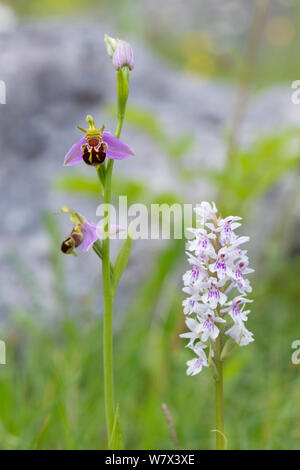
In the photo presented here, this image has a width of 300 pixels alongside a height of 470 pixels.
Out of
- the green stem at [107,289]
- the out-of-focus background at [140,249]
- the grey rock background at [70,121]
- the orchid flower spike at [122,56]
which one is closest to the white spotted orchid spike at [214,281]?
the green stem at [107,289]

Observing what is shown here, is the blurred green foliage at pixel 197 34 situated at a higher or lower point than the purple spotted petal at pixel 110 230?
higher

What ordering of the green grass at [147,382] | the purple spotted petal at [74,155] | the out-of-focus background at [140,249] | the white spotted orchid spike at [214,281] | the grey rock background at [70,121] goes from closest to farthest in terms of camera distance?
1. the white spotted orchid spike at [214,281]
2. the purple spotted petal at [74,155]
3. the green grass at [147,382]
4. the out-of-focus background at [140,249]
5. the grey rock background at [70,121]

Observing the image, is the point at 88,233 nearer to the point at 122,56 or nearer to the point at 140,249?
the point at 122,56

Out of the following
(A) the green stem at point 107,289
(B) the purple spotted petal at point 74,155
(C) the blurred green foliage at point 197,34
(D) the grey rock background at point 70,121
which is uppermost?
(C) the blurred green foliage at point 197,34

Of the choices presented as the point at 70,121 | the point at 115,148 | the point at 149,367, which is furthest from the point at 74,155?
the point at 70,121

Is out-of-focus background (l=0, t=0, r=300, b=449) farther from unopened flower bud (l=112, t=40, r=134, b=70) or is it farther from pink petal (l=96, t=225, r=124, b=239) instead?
unopened flower bud (l=112, t=40, r=134, b=70)

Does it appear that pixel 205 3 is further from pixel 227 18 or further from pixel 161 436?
pixel 161 436

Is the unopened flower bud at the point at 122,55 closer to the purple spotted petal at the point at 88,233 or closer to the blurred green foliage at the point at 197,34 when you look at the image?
the purple spotted petal at the point at 88,233
